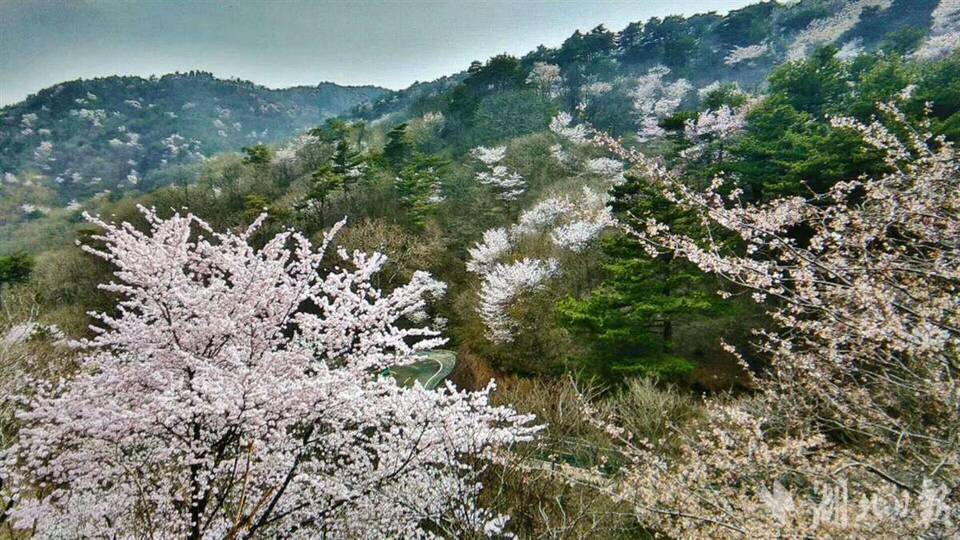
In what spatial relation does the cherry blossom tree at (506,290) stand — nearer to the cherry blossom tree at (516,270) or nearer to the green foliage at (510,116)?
the cherry blossom tree at (516,270)

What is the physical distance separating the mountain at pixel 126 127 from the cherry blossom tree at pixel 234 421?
63452 millimetres

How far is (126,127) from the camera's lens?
67.2 metres

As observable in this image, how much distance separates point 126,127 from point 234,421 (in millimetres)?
85285

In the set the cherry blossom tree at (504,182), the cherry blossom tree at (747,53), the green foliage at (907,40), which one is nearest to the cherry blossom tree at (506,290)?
the cherry blossom tree at (504,182)

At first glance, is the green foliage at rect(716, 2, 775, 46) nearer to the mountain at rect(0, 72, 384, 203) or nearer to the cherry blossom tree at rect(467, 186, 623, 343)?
the cherry blossom tree at rect(467, 186, 623, 343)

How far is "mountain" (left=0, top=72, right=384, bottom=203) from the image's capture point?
188 ft

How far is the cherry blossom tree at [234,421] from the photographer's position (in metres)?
4.23

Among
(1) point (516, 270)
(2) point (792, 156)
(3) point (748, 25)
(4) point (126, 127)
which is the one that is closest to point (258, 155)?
(1) point (516, 270)

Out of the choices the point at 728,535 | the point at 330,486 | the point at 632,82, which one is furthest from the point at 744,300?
the point at 632,82

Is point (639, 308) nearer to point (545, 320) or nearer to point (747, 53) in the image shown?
point (545, 320)

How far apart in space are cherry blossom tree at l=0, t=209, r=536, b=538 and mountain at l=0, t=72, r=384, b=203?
208ft

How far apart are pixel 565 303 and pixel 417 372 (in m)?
8.32

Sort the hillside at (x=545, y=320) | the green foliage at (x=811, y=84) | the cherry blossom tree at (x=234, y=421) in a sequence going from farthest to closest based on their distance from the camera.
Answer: the green foliage at (x=811, y=84), the cherry blossom tree at (x=234, y=421), the hillside at (x=545, y=320)

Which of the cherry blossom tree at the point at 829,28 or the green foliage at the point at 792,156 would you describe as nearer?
the green foliage at the point at 792,156
